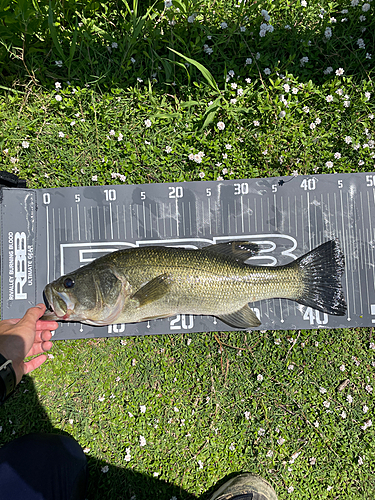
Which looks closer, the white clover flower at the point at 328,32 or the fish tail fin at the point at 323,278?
the fish tail fin at the point at 323,278

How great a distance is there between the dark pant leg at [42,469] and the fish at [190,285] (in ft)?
4.32

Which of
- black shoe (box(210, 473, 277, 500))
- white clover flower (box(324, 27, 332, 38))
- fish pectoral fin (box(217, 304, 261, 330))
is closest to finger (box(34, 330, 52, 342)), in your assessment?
fish pectoral fin (box(217, 304, 261, 330))

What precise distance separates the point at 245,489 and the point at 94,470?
161 cm

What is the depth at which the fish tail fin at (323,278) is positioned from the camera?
310 centimetres

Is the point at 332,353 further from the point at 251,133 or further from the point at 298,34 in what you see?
the point at 298,34

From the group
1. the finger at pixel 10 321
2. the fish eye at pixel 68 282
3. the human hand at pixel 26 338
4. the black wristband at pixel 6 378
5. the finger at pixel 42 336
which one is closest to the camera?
the black wristband at pixel 6 378

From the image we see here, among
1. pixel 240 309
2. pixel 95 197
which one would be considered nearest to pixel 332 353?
pixel 240 309

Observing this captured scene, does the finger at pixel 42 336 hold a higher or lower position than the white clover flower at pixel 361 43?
lower

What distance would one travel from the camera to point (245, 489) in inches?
124

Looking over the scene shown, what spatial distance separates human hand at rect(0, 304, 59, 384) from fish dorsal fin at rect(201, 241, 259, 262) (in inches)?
72.0

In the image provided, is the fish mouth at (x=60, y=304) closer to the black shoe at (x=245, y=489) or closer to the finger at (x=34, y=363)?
the finger at (x=34, y=363)

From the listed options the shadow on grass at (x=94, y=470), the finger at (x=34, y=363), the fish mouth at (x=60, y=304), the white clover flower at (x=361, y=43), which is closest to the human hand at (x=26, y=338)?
the finger at (x=34, y=363)

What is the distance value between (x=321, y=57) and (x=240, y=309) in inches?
115

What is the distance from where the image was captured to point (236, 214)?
11.0 feet
